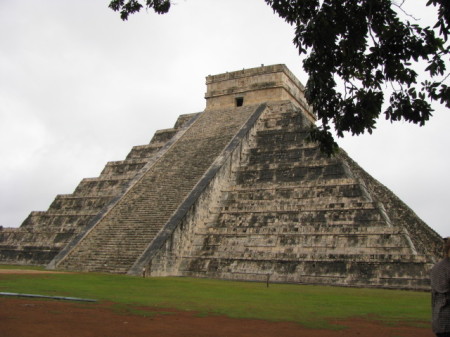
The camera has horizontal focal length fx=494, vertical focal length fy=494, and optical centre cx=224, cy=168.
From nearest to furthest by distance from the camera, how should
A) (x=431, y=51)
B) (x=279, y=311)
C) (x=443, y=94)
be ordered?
(x=443, y=94)
(x=431, y=51)
(x=279, y=311)

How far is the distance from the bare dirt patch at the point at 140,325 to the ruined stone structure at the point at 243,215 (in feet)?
20.0

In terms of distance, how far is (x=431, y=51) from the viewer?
20.4 feet

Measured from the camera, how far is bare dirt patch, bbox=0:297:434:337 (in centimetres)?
578

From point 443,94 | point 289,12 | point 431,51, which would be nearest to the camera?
point 443,94

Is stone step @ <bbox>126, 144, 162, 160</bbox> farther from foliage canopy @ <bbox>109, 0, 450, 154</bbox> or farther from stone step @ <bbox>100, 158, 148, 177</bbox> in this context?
foliage canopy @ <bbox>109, 0, 450, 154</bbox>

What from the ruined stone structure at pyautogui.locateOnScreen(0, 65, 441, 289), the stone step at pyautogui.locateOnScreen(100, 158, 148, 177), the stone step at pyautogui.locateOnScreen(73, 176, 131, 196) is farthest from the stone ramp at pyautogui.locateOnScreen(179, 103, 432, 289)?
the stone step at pyautogui.locateOnScreen(73, 176, 131, 196)

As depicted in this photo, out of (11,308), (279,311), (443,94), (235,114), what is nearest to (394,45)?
(443,94)

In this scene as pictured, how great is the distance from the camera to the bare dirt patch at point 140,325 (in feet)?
19.0

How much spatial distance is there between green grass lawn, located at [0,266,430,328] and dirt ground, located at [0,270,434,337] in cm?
49

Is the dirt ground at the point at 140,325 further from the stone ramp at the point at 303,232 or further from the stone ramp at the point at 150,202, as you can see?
the stone ramp at the point at 150,202

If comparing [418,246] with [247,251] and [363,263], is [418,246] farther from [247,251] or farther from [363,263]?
[247,251]

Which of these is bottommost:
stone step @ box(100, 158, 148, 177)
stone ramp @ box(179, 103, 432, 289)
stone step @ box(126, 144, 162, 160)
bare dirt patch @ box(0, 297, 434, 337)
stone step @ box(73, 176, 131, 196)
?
bare dirt patch @ box(0, 297, 434, 337)

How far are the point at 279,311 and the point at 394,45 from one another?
447 cm

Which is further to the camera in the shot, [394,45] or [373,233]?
[373,233]
